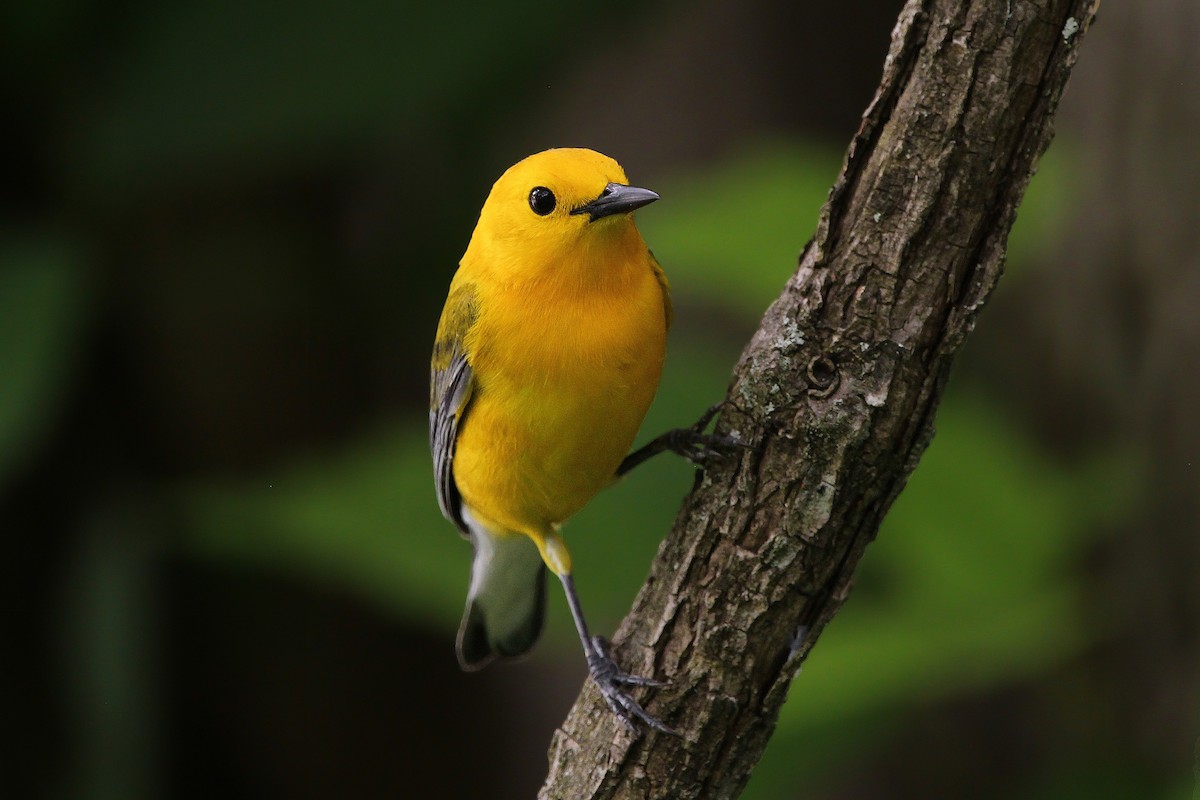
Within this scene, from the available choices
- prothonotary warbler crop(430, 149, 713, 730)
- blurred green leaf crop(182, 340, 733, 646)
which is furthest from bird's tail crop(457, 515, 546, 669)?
prothonotary warbler crop(430, 149, 713, 730)

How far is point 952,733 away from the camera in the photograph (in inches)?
189

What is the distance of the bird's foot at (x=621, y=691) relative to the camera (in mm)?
2227

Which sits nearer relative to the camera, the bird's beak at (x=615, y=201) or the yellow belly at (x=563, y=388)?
the bird's beak at (x=615, y=201)

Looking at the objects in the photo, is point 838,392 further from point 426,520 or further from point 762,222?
point 426,520

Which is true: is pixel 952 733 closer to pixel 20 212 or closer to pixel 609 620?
pixel 609 620

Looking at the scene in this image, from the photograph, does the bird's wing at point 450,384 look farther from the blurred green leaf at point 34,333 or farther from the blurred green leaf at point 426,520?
the blurred green leaf at point 34,333

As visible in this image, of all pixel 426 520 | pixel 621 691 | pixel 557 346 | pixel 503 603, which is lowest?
pixel 503 603

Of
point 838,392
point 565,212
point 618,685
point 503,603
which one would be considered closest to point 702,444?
point 838,392

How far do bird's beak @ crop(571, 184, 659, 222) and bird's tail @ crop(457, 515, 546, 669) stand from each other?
45.5 inches

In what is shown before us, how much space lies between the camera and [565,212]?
8.13ft

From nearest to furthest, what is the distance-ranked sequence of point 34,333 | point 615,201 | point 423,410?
point 615,201, point 34,333, point 423,410

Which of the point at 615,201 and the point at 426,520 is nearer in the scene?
the point at 615,201

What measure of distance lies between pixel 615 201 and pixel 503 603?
1.36 m

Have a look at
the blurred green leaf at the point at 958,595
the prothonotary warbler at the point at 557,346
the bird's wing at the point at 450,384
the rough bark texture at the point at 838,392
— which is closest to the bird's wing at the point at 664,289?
the prothonotary warbler at the point at 557,346
